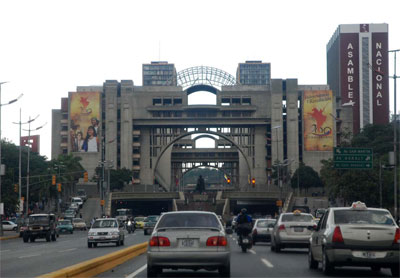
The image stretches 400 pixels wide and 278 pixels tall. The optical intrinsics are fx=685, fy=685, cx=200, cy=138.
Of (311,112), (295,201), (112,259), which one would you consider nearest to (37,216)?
(112,259)

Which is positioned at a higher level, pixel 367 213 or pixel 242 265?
pixel 367 213

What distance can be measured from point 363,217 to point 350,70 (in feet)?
450

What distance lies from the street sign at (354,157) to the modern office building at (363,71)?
3791 inches

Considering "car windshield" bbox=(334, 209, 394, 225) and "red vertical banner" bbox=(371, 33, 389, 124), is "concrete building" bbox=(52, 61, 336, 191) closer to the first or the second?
"red vertical banner" bbox=(371, 33, 389, 124)

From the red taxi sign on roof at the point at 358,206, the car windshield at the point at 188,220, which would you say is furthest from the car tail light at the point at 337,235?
the car windshield at the point at 188,220

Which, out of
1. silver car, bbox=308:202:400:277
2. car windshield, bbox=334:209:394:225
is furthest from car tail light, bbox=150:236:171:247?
car windshield, bbox=334:209:394:225

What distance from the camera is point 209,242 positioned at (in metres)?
14.6

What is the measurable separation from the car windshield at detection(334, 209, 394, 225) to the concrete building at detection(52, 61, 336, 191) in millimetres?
120189

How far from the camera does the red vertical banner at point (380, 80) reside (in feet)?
481

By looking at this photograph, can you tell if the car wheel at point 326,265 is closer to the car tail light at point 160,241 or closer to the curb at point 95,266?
the car tail light at point 160,241

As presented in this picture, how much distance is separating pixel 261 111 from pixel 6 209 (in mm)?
84505

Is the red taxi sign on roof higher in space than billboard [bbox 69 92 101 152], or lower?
lower

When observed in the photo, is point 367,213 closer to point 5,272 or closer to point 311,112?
point 5,272

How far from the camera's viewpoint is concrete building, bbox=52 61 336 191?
13950 cm
